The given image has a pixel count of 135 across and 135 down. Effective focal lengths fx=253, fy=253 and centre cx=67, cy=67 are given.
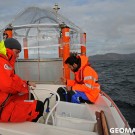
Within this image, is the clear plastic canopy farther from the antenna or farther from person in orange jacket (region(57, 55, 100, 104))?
person in orange jacket (region(57, 55, 100, 104))

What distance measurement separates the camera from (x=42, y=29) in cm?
800

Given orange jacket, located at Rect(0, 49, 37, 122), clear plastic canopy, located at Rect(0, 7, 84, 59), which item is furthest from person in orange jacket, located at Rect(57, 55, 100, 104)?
clear plastic canopy, located at Rect(0, 7, 84, 59)

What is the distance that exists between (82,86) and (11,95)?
4.98 feet

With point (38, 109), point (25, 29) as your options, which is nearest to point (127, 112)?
point (25, 29)

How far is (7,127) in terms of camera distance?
2.92 meters

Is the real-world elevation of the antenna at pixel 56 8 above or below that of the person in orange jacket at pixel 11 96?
above

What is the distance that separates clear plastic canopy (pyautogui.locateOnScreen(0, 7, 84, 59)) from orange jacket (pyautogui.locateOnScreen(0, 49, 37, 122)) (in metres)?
4.57

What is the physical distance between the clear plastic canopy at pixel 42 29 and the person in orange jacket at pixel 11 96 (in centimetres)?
446

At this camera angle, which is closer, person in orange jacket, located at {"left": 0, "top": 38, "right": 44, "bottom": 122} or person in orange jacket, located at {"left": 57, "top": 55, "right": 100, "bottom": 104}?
person in orange jacket, located at {"left": 0, "top": 38, "right": 44, "bottom": 122}

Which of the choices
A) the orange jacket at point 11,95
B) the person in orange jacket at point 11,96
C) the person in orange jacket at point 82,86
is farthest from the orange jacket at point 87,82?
the orange jacket at point 11,95

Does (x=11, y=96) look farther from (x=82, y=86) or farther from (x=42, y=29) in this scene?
(x=42, y=29)

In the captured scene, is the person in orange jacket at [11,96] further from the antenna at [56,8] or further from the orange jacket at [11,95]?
the antenna at [56,8]

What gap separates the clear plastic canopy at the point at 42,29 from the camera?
25.6 feet

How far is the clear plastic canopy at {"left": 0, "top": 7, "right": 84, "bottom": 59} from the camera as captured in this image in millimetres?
7809
